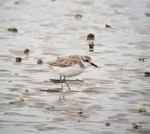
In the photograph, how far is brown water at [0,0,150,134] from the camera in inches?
488

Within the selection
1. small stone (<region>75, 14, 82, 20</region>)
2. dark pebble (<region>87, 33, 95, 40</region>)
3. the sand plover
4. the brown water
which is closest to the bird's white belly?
the sand plover

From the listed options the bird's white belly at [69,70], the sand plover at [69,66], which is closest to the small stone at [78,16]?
the sand plover at [69,66]

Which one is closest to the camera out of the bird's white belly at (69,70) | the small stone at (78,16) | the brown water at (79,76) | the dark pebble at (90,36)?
the brown water at (79,76)

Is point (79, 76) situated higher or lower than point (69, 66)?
lower

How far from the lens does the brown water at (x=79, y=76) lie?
12406 mm

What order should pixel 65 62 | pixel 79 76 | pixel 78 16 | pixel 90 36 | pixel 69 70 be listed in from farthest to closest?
pixel 78 16
pixel 90 36
pixel 79 76
pixel 65 62
pixel 69 70

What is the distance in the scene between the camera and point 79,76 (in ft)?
53.8

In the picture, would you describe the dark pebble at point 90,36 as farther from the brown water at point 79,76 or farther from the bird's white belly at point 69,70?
the bird's white belly at point 69,70

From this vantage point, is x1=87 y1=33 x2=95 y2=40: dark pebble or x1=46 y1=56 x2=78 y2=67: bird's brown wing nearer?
x1=46 y1=56 x2=78 y2=67: bird's brown wing

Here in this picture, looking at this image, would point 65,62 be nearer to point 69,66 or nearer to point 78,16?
point 69,66

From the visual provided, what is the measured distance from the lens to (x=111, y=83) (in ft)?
50.9

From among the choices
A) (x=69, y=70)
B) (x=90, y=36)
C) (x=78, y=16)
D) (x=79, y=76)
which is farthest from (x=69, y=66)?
(x=78, y=16)

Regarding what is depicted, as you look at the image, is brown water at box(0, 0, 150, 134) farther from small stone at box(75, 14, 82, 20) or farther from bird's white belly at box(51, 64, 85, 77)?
bird's white belly at box(51, 64, 85, 77)

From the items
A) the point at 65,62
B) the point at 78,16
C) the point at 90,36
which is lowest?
the point at 65,62
